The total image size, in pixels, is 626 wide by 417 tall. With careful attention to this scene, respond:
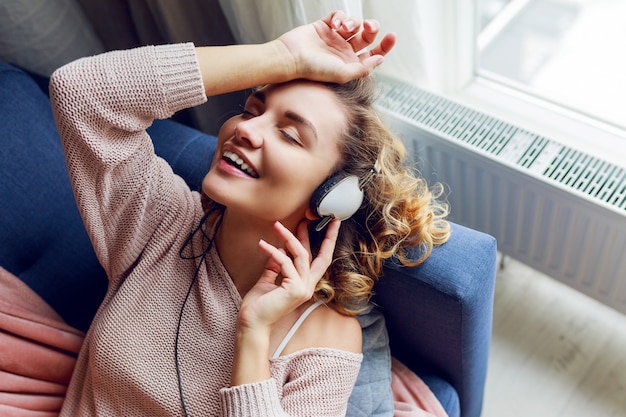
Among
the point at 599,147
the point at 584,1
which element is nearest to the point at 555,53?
the point at 584,1

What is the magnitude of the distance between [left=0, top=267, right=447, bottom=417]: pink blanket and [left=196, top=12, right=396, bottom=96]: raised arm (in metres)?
0.57

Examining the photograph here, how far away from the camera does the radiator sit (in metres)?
1.37

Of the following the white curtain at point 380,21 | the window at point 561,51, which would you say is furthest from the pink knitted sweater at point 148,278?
the window at point 561,51

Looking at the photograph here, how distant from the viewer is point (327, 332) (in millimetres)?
1142

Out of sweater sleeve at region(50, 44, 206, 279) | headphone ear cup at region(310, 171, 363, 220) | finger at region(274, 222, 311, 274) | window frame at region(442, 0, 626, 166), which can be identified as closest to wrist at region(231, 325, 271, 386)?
finger at region(274, 222, 311, 274)

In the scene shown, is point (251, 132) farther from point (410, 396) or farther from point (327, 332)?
point (410, 396)

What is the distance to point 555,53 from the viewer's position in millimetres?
1688

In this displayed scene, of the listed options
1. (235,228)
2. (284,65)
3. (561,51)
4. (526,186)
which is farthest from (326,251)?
(561,51)

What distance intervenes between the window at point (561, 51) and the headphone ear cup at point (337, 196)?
0.73 metres

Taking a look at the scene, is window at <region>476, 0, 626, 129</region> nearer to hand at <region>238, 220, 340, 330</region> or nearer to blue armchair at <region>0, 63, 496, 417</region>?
blue armchair at <region>0, 63, 496, 417</region>

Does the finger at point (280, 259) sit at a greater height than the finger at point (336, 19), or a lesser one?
lesser

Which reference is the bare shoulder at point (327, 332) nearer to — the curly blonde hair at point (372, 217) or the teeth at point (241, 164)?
the curly blonde hair at point (372, 217)

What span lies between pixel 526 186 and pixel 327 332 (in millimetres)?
591

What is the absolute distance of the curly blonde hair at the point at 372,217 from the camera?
111cm
